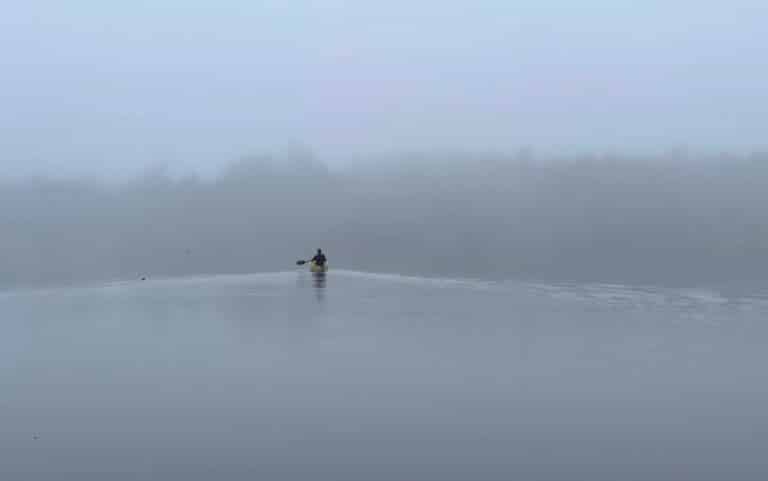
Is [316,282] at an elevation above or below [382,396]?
above

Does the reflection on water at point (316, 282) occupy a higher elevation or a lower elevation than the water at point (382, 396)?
higher

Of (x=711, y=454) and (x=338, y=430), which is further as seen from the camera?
(x=338, y=430)

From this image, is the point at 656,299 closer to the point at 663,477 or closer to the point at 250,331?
the point at 250,331

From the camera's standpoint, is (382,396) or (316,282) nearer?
(382,396)

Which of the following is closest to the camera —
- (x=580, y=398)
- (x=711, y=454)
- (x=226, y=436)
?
(x=711, y=454)

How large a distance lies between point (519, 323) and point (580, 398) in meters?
9.58

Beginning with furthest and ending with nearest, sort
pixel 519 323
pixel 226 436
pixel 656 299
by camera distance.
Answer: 1. pixel 656 299
2. pixel 519 323
3. pixel 226 436

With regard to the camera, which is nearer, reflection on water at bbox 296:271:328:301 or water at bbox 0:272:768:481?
water at bbox 0:272:768:481

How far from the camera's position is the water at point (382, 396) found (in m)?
8.70

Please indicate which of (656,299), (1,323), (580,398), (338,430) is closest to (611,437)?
(580,398)

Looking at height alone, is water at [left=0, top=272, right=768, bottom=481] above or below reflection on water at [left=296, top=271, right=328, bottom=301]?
below

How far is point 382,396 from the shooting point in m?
11.9

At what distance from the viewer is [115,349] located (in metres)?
16.6

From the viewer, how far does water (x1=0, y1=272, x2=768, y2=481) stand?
8695mm
